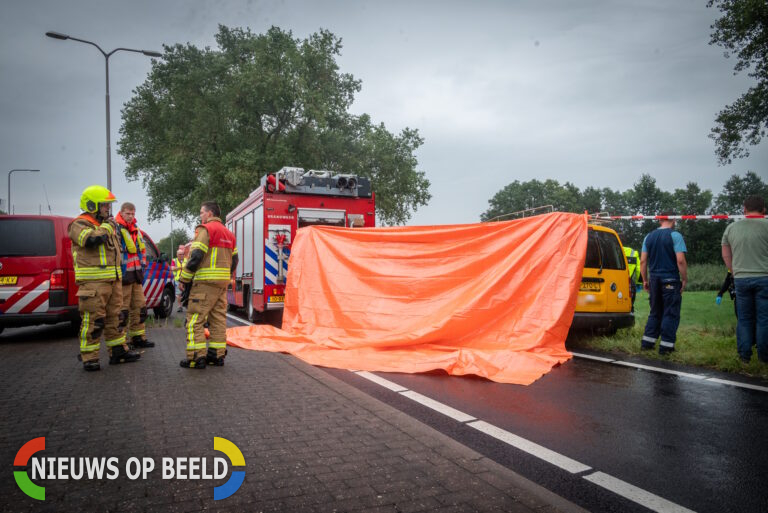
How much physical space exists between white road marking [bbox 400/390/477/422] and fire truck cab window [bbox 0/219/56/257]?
7.01 meters

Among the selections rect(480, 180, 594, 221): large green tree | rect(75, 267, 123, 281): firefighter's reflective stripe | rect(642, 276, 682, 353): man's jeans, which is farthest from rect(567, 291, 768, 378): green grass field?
rect(480, 180, 594, 221): large green tree

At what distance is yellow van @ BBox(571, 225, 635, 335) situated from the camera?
7.63 meters

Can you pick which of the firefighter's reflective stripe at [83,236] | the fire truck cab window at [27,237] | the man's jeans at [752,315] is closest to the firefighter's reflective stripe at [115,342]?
the firefighter's reflective stripe at [83,236]

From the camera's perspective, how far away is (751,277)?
6039 mm

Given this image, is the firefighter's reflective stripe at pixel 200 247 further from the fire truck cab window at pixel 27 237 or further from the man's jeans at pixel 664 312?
the man's jeans at pixel 664 312

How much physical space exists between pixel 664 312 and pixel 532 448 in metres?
4.35

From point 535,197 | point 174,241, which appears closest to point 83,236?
point 535,197

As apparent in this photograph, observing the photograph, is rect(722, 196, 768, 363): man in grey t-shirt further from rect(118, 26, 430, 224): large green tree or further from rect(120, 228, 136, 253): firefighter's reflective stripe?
rect(118, 26, 430, 224): large green tree

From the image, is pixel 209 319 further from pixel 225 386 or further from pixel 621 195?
pixel 621 195

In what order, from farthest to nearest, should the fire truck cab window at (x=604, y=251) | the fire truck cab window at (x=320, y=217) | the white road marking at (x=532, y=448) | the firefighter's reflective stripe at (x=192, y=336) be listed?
1. the fire truck cab window at (x=320, y=217)
2. the fire truck cab window at (x=604, y=251)
3. the firefighter's reflective stripe at (x=192, y=336)
4. the white road marking at (x=532, y=448)

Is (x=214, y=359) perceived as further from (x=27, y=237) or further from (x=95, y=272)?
(x=27, y=237)

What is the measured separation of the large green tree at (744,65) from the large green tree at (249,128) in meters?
15.2

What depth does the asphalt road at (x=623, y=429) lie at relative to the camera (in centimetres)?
292

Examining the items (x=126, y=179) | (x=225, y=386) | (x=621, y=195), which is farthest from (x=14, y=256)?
(x=621, y=195)
